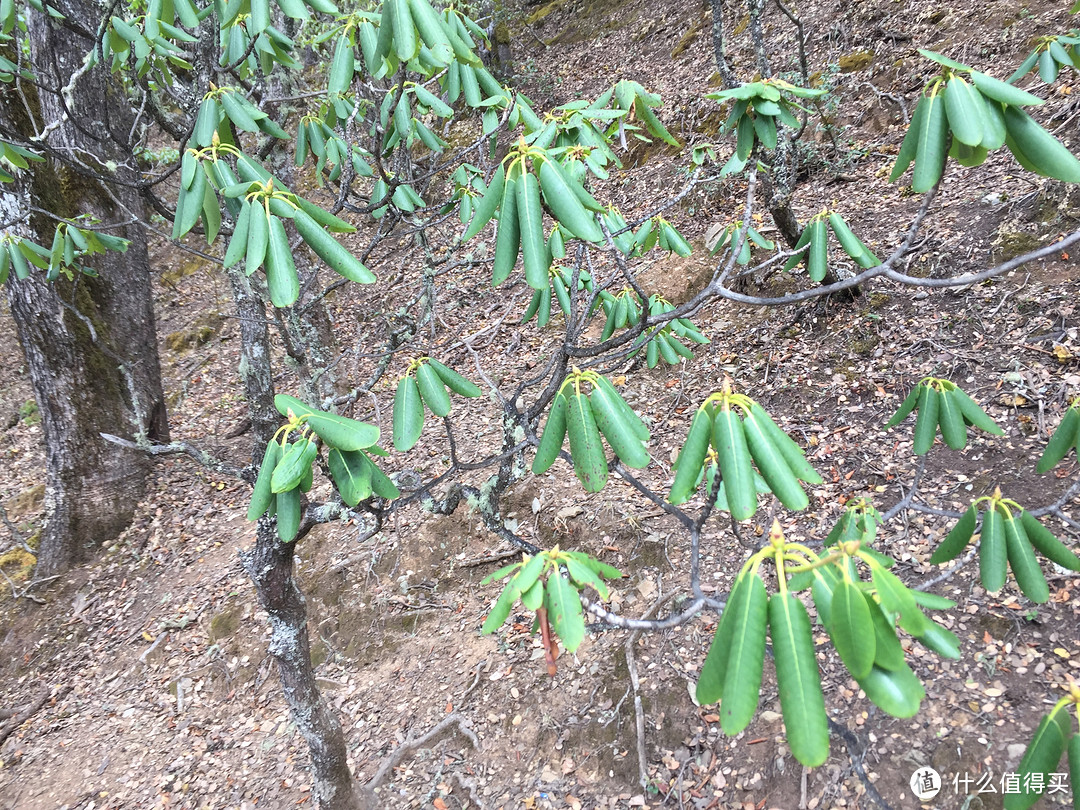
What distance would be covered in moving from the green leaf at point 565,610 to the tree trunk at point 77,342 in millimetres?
4142

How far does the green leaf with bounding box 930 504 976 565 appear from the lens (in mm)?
1403

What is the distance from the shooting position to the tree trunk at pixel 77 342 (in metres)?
3.97

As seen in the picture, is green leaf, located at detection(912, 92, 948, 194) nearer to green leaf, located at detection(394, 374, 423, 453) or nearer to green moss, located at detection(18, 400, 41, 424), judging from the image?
green leaf, located at detection(394, 374, 423, 453)

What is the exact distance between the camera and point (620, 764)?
2.36m

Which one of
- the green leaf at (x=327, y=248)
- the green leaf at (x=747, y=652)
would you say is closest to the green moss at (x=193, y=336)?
the green leaf at (x=327, y=248)

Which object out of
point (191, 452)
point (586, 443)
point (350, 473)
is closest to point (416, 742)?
point (191, 452)

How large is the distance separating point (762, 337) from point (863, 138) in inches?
102

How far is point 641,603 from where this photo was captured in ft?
9.39

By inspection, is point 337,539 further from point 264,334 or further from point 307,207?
point 307,207

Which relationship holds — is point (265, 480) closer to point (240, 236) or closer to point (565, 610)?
point (240, 236)

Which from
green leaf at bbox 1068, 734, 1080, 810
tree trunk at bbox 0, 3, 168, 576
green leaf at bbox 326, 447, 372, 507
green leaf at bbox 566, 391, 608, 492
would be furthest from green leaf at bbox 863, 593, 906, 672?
tree trunk at bbox 0, 3, 168, 576

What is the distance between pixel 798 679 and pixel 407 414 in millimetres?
1058

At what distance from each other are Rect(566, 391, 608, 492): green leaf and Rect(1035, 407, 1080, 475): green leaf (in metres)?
1.36

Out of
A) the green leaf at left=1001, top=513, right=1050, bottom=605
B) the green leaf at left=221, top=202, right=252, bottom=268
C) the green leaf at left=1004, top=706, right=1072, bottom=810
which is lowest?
the green leaf at left=1004, top=706, right=1072, bottom=810
